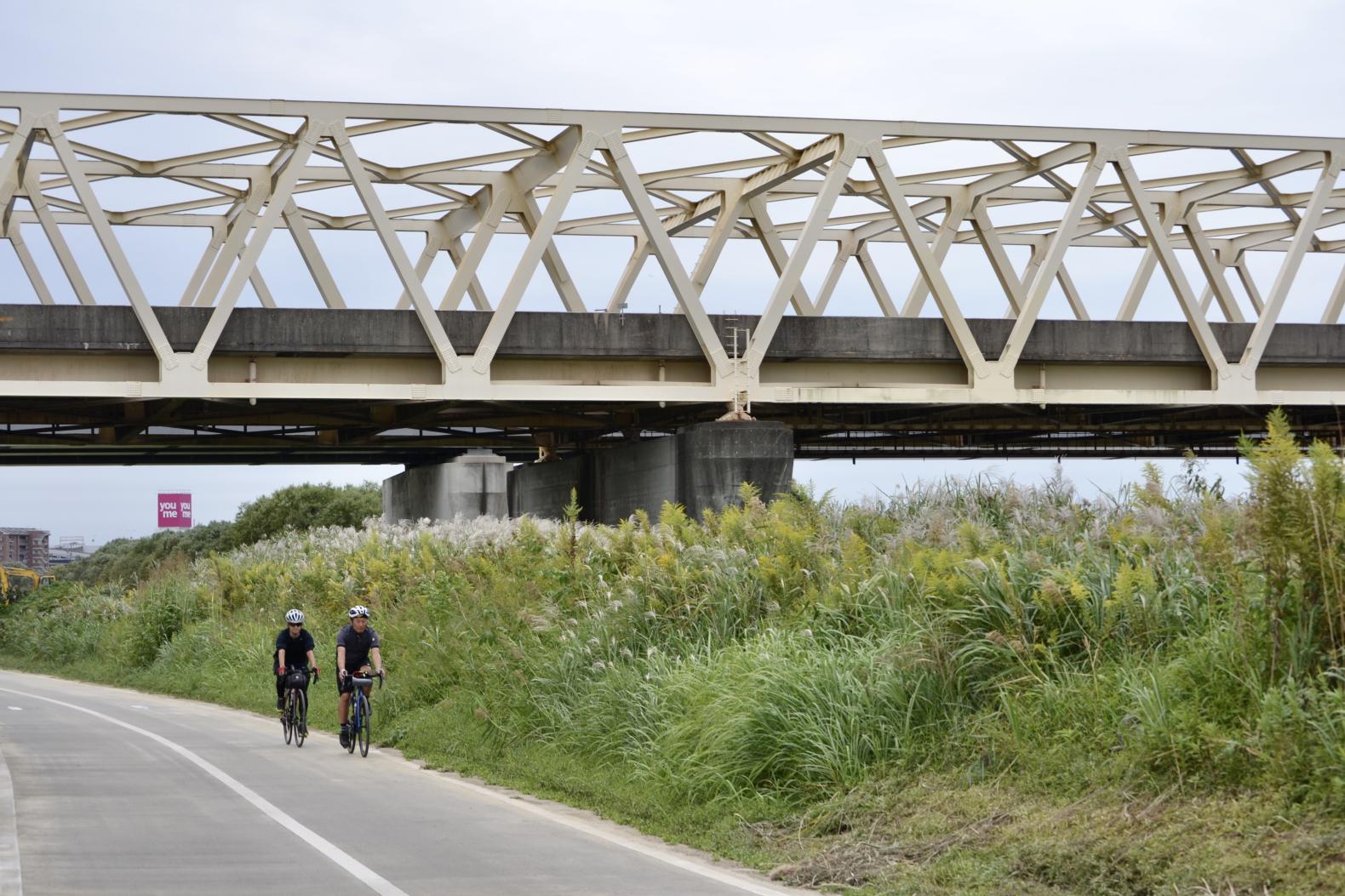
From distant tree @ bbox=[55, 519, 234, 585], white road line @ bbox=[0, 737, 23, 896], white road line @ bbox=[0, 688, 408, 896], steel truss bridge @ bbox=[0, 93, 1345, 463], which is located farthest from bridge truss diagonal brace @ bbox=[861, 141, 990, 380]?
distant tree @ bbox=[55, 519, 234, 585]

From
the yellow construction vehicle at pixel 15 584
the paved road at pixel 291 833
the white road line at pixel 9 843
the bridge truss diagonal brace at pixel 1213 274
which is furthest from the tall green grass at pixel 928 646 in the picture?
the yellow construction vehicle at pixel 15 584

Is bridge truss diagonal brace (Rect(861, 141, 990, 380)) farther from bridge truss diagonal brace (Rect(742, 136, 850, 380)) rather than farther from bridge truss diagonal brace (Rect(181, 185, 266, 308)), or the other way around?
bridge truss diagonal brace (Rect(181, 185, 266, 308))

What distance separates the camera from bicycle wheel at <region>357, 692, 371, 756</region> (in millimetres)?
17516

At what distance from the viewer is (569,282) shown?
145 ft

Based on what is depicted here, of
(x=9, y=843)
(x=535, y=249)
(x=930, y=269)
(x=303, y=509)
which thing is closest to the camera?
(x=9, y=843)

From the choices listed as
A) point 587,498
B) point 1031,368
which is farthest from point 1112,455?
point 587,498

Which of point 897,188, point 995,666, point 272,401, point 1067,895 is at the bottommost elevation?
point 1067,895

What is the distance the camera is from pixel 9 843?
1109cm

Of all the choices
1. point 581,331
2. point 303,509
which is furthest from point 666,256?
point 303,509

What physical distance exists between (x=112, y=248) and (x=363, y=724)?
15973 mm

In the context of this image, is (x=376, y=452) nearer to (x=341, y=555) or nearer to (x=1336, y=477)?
(x=341, y=555)

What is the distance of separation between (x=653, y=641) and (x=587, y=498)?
2295 cm

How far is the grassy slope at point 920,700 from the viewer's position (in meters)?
8.84

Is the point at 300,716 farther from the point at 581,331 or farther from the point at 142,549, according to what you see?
the point at 142,549
